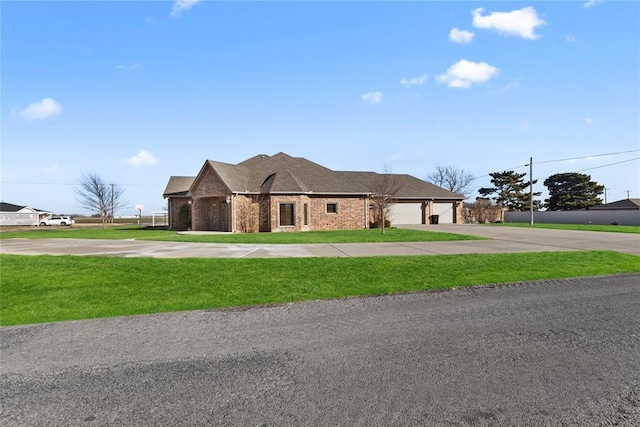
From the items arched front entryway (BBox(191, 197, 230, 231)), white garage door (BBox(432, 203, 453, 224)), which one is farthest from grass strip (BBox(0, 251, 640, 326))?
white garage door (BBox(432, 203, 453, 224))

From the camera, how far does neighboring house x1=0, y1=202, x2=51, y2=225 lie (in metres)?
62.6

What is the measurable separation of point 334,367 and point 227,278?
17.1 feet

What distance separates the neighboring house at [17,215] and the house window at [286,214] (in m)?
57.9

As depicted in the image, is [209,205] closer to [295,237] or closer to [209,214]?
[209,214]

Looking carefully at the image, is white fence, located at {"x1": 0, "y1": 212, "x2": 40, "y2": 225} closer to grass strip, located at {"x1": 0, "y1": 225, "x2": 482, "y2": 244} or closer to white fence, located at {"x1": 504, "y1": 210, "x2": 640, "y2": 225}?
grass strip, located at {"x1": 0, "y1": 225, "x2": 482, "y2": 244}

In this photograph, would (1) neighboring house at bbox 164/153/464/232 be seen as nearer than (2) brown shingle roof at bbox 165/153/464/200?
Yes

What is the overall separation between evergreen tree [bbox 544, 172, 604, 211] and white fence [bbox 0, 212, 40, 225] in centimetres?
8905

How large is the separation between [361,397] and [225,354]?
1765 mm

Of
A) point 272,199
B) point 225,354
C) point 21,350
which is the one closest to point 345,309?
point 225,354

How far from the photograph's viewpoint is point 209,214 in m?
29.0

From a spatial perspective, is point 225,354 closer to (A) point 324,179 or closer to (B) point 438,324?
(B) point 438,324

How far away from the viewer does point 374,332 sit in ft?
15.7

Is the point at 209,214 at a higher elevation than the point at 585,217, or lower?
higher

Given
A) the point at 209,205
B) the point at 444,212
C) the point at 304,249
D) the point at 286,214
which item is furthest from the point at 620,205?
the point at 304,249
